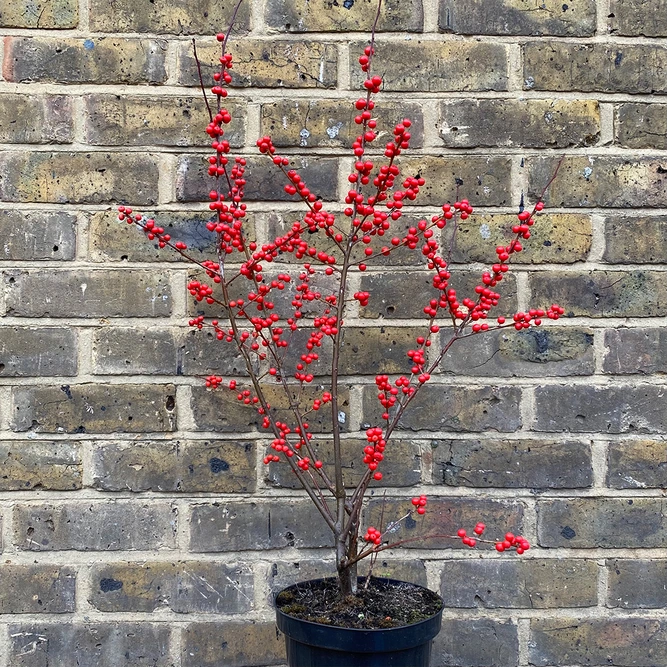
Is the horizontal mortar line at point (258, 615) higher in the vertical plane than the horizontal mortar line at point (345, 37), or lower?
lower

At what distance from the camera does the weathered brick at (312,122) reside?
116 centimetres

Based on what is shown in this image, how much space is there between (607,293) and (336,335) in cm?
48

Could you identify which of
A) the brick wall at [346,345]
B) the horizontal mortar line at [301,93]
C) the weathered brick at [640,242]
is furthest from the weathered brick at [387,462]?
the horizontal mortar line at [301,93]

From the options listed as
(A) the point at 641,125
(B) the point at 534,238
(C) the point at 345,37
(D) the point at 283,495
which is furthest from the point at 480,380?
(C) the point at 345,37

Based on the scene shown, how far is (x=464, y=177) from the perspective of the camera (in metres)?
1.16

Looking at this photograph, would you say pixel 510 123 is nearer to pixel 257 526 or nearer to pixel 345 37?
pixel 345 37

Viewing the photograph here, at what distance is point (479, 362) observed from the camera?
3.80ft

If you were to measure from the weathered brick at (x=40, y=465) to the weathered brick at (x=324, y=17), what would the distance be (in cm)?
74

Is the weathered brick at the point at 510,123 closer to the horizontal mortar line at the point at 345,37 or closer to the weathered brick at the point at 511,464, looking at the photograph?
the horizontal mortar line at the point at 345,37

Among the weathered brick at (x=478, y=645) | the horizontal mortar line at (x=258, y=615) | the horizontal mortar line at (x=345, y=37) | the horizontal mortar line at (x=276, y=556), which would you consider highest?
the horizontal mortar line at (x=345, y=37)

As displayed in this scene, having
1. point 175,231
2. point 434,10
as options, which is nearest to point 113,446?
point 175,231

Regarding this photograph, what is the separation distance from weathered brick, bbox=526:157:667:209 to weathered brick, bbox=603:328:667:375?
205 mm

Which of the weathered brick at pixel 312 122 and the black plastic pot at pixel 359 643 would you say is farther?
the weathered brick at pixel 312 122

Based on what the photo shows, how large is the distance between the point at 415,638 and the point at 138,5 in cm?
102
